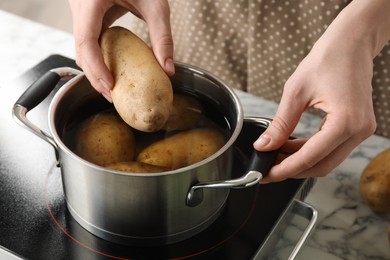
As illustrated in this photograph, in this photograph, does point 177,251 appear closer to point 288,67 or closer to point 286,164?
point 286,164

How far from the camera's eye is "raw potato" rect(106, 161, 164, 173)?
0.61 meters

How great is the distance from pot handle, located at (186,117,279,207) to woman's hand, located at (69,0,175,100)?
0.49 ft

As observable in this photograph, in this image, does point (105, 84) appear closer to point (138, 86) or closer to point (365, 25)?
point (138, 86)

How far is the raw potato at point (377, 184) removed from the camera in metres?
0.74

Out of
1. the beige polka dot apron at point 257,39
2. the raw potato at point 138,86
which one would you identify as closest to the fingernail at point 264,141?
the raw potato at point 138,86

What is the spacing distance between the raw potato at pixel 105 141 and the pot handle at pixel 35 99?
37 millimetres

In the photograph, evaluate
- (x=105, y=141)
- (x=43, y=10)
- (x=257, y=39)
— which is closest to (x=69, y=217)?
(x=105, y=141)

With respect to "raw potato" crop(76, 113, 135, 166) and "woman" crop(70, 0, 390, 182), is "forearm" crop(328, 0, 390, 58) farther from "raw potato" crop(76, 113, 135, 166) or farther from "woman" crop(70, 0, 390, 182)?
"raw potato" crop(76, 113, 135, 166)

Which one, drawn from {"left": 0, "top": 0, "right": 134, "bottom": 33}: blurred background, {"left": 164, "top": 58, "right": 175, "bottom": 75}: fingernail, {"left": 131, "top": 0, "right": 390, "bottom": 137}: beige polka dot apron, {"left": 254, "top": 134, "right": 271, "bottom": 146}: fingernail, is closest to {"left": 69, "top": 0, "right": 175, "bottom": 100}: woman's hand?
{"left": 164, "top": 58, "right": 175, "bottom": 75}: fingernail

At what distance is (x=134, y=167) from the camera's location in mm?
618

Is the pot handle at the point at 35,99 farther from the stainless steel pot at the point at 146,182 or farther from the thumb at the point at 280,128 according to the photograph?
the thumb at the point at 280,128

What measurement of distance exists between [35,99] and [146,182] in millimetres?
218

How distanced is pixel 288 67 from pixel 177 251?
1.56 ft

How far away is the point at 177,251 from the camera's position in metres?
0.65
